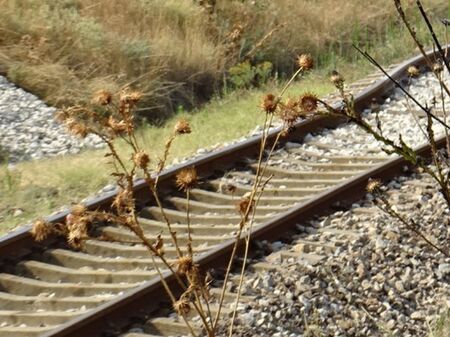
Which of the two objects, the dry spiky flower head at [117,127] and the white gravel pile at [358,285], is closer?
the dry spiky flower head at [117,127]

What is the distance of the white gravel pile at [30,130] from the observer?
34.8ft

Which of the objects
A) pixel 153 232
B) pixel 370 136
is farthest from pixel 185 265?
pixel 370 136

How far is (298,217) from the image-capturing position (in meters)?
7.15

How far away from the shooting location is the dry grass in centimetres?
1243

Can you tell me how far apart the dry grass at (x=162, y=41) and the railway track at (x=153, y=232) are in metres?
3.64

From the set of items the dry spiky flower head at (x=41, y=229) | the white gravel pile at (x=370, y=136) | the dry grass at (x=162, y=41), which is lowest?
the white gravel pile at (x=370, y=136)

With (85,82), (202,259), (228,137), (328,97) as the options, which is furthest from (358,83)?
(202,259)

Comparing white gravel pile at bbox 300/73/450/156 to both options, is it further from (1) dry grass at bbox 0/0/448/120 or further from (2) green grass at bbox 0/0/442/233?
(1) dry grass at bbox 0/0/448/120

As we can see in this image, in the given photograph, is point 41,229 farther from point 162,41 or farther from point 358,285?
point 162,41

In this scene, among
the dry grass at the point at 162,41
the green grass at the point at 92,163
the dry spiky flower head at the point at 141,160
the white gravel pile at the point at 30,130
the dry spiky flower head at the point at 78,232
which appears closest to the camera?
the dry spiky flower head at the point at 78,232

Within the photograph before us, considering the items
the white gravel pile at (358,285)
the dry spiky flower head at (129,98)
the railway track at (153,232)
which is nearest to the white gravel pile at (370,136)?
the railway track at (153,232)

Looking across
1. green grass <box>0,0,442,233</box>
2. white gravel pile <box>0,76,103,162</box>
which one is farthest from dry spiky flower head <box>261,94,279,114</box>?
white gravel pile <box>0,76,103,162</box>

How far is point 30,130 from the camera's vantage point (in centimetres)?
1109

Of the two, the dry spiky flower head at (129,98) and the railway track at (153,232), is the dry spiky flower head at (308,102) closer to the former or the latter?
the dry spiky flower head at (129,98)
